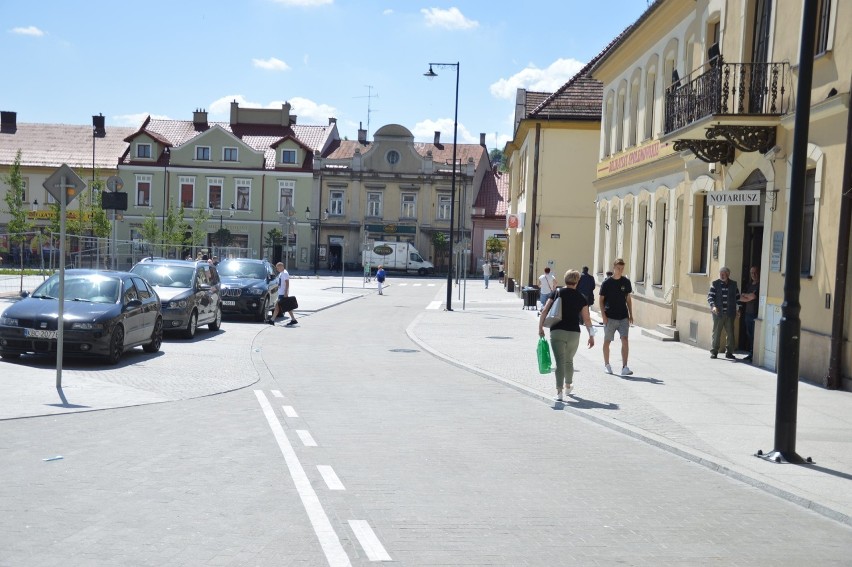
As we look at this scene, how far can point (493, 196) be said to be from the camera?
81.2m

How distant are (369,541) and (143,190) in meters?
74.0

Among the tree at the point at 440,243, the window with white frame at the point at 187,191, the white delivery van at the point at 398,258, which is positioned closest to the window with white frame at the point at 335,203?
the white delivery van at the point at 398,258

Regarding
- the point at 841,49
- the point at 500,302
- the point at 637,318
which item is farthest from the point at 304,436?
the point at 500,302

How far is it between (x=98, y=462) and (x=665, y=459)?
5.39 metres

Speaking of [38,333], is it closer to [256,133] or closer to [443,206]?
[443,206]

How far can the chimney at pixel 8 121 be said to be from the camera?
77819mm

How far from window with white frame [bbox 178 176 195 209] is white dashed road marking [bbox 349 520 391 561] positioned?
72219 mm

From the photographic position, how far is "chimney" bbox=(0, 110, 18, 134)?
77819 millimetres

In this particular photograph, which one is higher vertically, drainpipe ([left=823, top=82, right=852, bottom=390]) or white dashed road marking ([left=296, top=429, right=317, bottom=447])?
Result: drainpipe ([left=823, top=82, right=852, bottom=390])

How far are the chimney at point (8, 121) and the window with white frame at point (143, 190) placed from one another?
11.9m

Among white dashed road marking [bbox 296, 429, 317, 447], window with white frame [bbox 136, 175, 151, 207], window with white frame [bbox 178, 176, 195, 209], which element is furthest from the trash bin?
window with white frame [bbox 136, 175, 151, 207]

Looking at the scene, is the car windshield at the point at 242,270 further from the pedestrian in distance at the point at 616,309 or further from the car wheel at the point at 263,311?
the pedestrian in distance at the point at 616,309

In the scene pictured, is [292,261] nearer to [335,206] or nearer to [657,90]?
[335,206]

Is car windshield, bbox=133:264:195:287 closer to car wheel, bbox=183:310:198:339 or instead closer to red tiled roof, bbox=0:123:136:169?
car wheel, bbox=183:310:198:339
